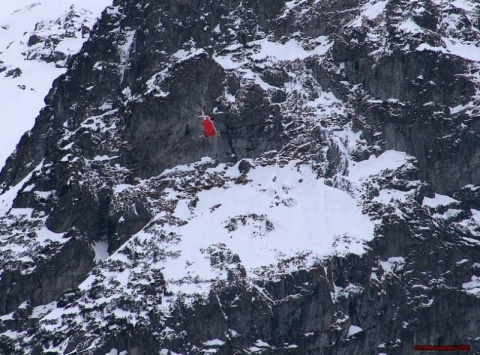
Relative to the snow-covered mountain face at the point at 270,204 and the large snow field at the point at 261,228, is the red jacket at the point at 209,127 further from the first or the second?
the large snow field at the point at 261,228

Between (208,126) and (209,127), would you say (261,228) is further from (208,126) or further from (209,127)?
(208,126)

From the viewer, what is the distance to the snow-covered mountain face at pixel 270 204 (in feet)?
546

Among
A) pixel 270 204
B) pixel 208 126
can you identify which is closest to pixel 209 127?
pixel 208 126

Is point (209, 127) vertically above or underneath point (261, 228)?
above

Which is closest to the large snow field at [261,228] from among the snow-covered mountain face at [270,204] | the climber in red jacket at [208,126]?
the snow-covered mountain face at [270,204]

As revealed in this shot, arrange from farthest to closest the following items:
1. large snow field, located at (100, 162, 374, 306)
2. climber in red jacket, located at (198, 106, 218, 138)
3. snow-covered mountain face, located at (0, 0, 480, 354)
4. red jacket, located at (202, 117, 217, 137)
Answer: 1. red jacket, located at (202, 117, 217, 137)
2. climber in red jacket, located at (198, 106, 218, 138)
3. large snow field, located at (100, 162, 374, 306)
4. snow-covered mountain face, located at (0, 0, 480, 354)

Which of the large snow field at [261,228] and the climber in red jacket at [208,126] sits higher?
the climber in red jacket at [208,126]

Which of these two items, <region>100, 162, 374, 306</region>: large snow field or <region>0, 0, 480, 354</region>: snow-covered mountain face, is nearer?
<region>0, 0, 480, 354</region>: snow-covered mountain face

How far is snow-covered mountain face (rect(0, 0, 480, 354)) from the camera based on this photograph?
166375mm

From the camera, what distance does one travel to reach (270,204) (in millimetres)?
178750

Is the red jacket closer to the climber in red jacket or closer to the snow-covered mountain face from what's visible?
Answer: the climber in red jacket

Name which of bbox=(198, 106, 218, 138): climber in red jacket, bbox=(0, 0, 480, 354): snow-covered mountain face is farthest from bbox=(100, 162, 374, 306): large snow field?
bbox=(198, 106, 218, 138): climber in red jacket

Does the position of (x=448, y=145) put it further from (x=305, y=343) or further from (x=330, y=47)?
(x=305, y=343)

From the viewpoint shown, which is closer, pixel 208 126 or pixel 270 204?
pixel 270 204
